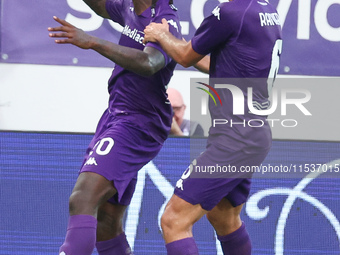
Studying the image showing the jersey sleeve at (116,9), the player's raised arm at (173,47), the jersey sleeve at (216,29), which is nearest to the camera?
the jersey sleeve at (216,29)

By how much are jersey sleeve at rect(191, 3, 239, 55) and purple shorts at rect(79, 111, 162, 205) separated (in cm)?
65

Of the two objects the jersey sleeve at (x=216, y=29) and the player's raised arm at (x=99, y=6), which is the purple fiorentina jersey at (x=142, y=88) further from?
the player's raised arm at (x=99, y=6)

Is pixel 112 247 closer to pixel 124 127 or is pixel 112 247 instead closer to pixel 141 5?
pixel 124 127

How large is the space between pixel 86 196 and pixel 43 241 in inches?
51.0

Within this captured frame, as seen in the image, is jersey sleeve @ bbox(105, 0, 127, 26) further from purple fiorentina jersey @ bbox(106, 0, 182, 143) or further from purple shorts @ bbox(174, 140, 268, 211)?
purple shorts @ bbox(174, 140, 268, 211)

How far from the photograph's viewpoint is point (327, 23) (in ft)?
22.5

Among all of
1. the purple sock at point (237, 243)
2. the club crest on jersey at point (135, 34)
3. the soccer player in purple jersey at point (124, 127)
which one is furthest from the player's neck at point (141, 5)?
the purple sock at point (237, 243)

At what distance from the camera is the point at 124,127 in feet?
13.6

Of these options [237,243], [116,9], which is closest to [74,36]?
[116,9]

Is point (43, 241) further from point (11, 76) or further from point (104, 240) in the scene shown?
point (11, 76)

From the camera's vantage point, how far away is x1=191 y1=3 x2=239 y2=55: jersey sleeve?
153 inches

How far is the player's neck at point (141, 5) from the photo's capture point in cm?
426

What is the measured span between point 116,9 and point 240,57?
104 centimetres

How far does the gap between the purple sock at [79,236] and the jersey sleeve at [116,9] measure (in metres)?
1.41
